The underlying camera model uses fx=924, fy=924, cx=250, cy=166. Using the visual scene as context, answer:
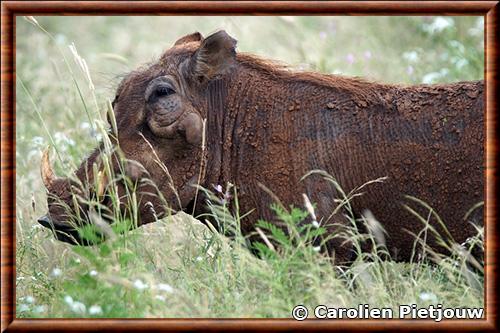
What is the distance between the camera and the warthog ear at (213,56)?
15.5ft

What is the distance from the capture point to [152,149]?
15.4 feet

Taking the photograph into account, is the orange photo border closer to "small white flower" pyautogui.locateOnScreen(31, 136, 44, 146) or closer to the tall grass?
the tall grass

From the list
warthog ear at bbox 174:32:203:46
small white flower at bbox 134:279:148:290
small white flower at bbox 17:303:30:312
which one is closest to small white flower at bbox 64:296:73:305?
small white flower at bbox 134:279:148:290

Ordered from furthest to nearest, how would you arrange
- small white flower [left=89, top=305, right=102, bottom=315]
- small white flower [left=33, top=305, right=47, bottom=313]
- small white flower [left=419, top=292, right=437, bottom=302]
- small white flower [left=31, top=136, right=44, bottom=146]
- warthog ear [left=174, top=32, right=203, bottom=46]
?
small white flower [left=31, top=136, right=44, bottom=146] → warthog ear [left=174, top=32, right=203, bottom=46] → small white flower [left=33, top=305, right=47, bottom=313] → small white flower [left=419, top=292, right=437, bottom=302] → small white flower [left=89, top=305, right=102, bottom=315]

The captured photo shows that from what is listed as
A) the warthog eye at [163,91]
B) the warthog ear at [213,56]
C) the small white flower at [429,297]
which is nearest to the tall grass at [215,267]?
the small white flower at [429,297]

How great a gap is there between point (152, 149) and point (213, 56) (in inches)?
22.9

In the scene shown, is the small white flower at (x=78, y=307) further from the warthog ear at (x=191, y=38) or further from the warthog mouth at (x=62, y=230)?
the warthog ear at (x=191, y=38)

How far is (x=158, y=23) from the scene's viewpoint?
1273 cm

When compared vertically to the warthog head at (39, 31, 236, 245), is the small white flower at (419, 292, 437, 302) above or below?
below

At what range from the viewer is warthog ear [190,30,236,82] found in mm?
4734

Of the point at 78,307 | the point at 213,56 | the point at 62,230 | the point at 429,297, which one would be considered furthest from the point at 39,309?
the point at 429,297

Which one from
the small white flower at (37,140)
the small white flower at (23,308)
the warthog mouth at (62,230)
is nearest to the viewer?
the small white flower at (23,308)

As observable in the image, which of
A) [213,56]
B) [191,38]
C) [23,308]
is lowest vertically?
[23,308]

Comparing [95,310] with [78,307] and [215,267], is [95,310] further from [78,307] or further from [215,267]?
[215,267]
